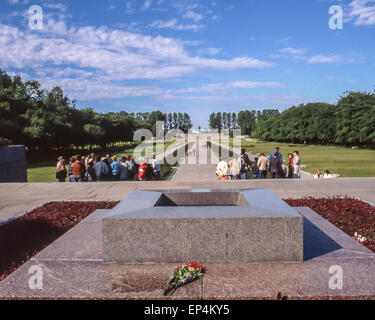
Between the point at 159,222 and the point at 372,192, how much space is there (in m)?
8.59

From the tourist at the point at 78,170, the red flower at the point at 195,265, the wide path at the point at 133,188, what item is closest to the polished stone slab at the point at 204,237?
the red flower at the point at 195,265

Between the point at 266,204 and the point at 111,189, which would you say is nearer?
the point at 266,204

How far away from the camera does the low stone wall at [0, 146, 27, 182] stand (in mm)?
15242

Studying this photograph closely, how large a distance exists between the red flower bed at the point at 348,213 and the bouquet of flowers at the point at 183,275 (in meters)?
3.05

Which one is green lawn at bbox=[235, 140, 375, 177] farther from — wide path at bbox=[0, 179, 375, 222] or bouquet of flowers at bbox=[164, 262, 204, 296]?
bouquet of flowers at bbox=[164, 262, 204, 296]

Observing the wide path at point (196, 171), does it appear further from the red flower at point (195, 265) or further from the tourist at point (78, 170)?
the red flower at point (195, 265)

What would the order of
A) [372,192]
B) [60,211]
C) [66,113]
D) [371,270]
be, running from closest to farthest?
[371,270] → [60,211] → [372,192] → [66,113]

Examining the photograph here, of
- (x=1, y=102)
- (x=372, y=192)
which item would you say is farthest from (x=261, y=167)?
(x=1, y=102)

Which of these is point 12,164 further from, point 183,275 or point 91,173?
point 183,275

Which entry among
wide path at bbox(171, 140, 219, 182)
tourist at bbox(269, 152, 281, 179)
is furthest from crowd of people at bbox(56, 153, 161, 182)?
wide path at bbox(171, 140, 219, 182)

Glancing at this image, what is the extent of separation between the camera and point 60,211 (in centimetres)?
842

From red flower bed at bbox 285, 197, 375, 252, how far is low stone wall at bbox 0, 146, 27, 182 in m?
12.8

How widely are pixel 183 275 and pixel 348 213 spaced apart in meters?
5.12
